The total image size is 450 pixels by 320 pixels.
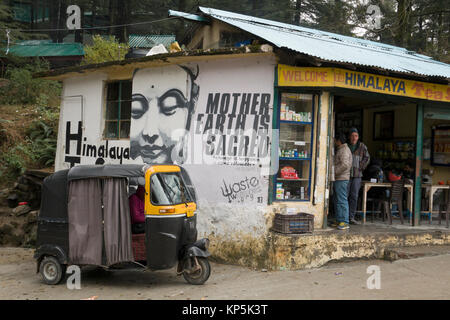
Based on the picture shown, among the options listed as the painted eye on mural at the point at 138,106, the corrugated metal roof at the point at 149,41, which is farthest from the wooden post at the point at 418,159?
the corrugated metal roof at the point at 149,41

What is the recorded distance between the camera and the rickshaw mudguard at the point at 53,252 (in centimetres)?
662

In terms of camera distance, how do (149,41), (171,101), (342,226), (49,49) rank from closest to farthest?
(342,226) → (171,101) → (149,41) → (49,49)

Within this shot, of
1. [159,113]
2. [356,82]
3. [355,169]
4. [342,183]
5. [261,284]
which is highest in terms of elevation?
[356,82]

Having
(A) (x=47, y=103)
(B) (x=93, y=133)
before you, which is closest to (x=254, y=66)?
(B) (x=93, y=133)

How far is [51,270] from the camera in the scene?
689 centimetres

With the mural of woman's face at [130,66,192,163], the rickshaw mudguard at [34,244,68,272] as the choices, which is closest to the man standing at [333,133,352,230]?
the mural of woman's face at [130,66,192,163]

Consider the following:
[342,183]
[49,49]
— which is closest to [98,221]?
[342,183]

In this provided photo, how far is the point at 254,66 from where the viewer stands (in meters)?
7.95

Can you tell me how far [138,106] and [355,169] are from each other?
4.94 m

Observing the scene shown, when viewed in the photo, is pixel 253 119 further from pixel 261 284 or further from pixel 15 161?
pixel 15 161

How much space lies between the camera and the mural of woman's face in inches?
341

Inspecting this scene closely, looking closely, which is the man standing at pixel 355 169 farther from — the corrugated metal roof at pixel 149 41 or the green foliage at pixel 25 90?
the green foliage at pixel 25 90

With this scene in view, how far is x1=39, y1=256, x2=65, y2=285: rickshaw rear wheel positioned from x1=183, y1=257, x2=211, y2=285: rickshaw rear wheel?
205 centimetres

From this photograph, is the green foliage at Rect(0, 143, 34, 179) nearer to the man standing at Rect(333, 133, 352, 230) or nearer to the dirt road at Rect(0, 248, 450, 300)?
the dirt road at Rect(0, 248, 450, 300)
